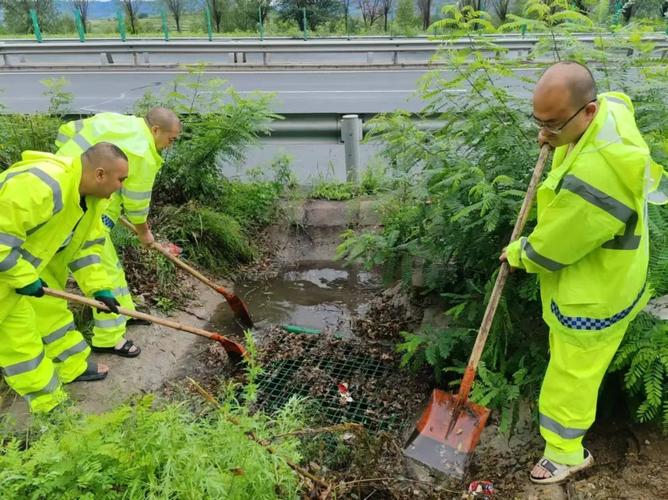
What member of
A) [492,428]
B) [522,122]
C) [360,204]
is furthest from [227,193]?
[492,428]

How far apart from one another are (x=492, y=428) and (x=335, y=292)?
2509 mm

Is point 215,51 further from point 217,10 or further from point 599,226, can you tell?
point 217,10

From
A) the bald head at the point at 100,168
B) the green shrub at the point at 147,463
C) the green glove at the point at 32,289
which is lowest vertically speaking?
the green shrub at the point at 147,463

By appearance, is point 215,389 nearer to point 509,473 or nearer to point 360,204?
point 509,473

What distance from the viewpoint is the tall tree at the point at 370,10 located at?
31797 millimetres

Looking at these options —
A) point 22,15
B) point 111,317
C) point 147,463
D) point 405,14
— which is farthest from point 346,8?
point 147,463

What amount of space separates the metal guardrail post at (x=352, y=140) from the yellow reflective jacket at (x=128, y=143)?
2.47 meters

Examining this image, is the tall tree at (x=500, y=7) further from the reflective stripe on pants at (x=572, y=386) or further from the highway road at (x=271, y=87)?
the reflective stripe on pants at (x=572, y=386)

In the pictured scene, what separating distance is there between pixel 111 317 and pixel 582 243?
130 inches

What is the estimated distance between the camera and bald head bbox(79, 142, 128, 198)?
10.1 ft

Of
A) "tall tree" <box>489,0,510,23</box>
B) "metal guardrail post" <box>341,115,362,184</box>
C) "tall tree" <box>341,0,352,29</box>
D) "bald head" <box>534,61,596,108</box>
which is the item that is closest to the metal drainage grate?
"bald head" <box>534,61,596,108</box>

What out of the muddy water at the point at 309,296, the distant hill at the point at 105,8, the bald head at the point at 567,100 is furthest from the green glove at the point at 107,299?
the distant hill at the point at 105,8

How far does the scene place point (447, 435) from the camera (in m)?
2.98

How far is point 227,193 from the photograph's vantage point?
5.83 metres
